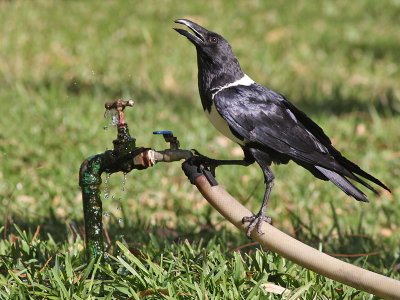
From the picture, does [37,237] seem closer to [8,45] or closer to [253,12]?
[8,45]

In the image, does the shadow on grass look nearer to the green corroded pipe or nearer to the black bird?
the green corroded pipe

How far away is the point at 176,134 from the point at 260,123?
2.72 m

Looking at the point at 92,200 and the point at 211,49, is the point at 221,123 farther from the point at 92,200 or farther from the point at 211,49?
the point at 92,200

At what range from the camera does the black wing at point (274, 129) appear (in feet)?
8.09

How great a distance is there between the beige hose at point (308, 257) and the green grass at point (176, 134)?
29 centimetres

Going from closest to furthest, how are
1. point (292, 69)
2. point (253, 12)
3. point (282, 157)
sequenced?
1. point (282, 157)
2. point (292, 69)
3. point (253, 12)

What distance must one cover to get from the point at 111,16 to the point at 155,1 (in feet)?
3.45

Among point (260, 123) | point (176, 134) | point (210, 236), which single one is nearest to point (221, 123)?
point (260, 123)

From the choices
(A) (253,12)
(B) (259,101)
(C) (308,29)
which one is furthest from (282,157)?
(A) (253,12)

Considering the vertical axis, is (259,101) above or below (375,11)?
below

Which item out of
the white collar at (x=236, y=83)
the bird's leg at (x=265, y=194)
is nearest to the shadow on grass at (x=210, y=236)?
the bird's leg at (x=265, y=194)

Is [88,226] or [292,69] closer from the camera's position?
[88,226]

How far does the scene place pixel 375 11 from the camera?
355 inches

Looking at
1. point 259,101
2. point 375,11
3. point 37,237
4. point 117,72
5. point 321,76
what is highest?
point 375,11
